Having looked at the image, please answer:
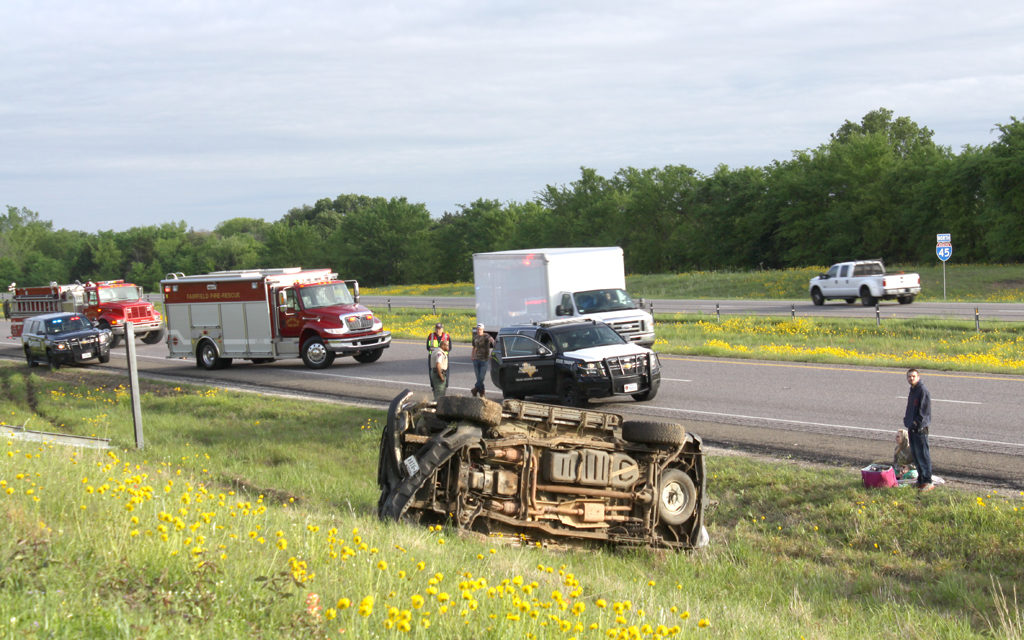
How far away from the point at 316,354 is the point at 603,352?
11.5 m

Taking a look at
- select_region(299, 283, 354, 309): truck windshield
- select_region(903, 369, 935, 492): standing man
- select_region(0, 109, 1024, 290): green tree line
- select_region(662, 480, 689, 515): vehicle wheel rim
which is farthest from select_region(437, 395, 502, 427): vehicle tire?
select_region(0, 109, 1024, 290): green tree line

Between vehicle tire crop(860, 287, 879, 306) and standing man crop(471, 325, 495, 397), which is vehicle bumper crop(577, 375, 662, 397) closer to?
standing man crop(471, 325, 495, 397)

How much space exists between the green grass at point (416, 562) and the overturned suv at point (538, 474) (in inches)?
13.2

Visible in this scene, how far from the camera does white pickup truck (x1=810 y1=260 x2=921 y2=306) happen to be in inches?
1640

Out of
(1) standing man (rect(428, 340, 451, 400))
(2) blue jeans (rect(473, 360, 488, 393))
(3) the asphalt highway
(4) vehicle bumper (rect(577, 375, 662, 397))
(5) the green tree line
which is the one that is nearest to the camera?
(3) the asphalt highway

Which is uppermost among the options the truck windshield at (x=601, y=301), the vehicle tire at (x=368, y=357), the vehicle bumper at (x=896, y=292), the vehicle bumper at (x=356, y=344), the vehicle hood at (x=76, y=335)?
the truck windshield at (x=601, y=301)

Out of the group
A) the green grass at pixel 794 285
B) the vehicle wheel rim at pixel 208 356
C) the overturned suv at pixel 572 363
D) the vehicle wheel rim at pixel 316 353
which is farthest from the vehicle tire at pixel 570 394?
the green grass at pixel 794 285

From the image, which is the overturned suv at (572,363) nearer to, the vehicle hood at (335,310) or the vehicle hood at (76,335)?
the vehicle hood at (335,310)

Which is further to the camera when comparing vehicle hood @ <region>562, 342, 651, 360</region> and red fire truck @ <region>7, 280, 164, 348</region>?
red fire truck @ <region>7, 280, 164, 348</region>

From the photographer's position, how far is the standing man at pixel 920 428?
11.4 meters

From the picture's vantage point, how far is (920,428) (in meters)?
11.4

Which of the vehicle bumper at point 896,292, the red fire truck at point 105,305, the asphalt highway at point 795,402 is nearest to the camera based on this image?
the asphalt highway at point 795,402

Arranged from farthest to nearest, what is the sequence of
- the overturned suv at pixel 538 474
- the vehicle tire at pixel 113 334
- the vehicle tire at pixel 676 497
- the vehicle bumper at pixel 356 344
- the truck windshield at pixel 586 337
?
the vehicle tire at pixel 113 334, the vehicle bumper at pixel 356 344, the truck windshield at pixel 586 337, the vehicle tire at pixel 676 497, the overturned suv at pixel 538 474

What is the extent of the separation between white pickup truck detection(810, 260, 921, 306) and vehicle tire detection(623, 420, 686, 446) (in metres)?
34.4
